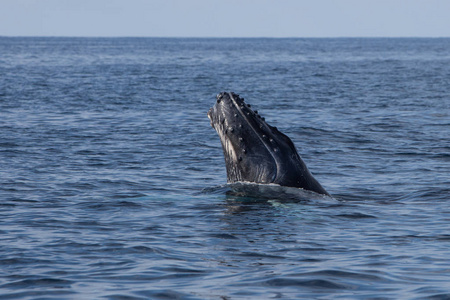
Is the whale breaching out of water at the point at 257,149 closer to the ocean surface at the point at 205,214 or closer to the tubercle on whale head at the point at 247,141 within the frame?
the tubercle on whale head at the point at 247,141

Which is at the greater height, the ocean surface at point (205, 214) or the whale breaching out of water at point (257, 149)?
the whale breaching out of water at point (257, 149)

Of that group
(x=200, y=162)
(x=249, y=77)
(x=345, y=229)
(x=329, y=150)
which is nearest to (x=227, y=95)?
(x=345, y=229)

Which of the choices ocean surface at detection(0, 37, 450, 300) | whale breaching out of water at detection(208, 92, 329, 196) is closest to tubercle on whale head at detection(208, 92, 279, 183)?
whale breaching out of water at detection(208, 92, 329, 196)

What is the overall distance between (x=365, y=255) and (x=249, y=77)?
49.6 metres

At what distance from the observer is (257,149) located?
12625mm

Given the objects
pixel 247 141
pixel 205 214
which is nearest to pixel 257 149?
pixel 247 141

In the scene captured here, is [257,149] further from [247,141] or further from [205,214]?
[205,214]

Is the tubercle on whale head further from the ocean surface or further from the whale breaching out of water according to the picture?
the ocean surface

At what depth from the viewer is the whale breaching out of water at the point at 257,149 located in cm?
1261

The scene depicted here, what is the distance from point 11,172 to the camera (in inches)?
674

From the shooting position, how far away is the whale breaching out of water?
1261cm

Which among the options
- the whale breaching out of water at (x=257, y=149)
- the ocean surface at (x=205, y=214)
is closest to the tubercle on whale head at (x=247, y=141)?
the whale breaching out of water at (x=257, y=149)

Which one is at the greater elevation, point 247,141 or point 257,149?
point 247,141

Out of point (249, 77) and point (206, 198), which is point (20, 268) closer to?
point (206, 198)
